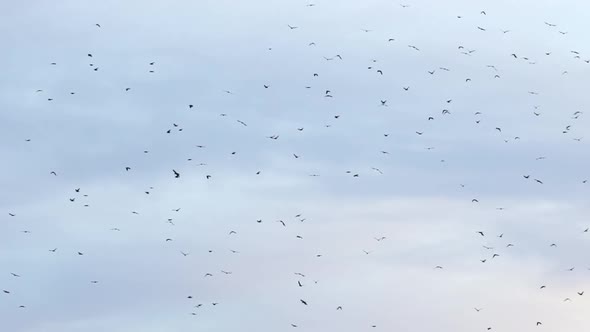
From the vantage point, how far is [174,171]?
95.1 metres

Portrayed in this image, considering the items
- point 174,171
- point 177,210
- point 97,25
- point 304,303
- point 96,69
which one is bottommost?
point 304,303

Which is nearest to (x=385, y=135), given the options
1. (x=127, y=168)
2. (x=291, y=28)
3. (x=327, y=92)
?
(x=327, y=92)

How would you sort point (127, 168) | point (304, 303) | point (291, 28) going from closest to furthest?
point (291, 28) < point (127, 168) < point (304, 303)

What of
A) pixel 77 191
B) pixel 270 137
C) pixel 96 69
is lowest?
pixel 77 191

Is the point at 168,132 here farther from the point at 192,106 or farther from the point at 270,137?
the point at 270,137

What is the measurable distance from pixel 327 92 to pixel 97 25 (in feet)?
212

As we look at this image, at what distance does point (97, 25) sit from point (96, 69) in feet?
50.5

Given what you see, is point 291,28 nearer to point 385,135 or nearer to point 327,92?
point 327,92

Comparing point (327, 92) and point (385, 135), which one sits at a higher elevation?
point (327, 92)

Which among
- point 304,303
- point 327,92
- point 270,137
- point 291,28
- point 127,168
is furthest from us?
point 304,303

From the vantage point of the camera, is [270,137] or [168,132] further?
[270,137]

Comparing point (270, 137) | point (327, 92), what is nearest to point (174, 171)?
point (270, 137)

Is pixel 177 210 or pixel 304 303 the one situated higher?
pixel 177 210

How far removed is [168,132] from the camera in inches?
3713
